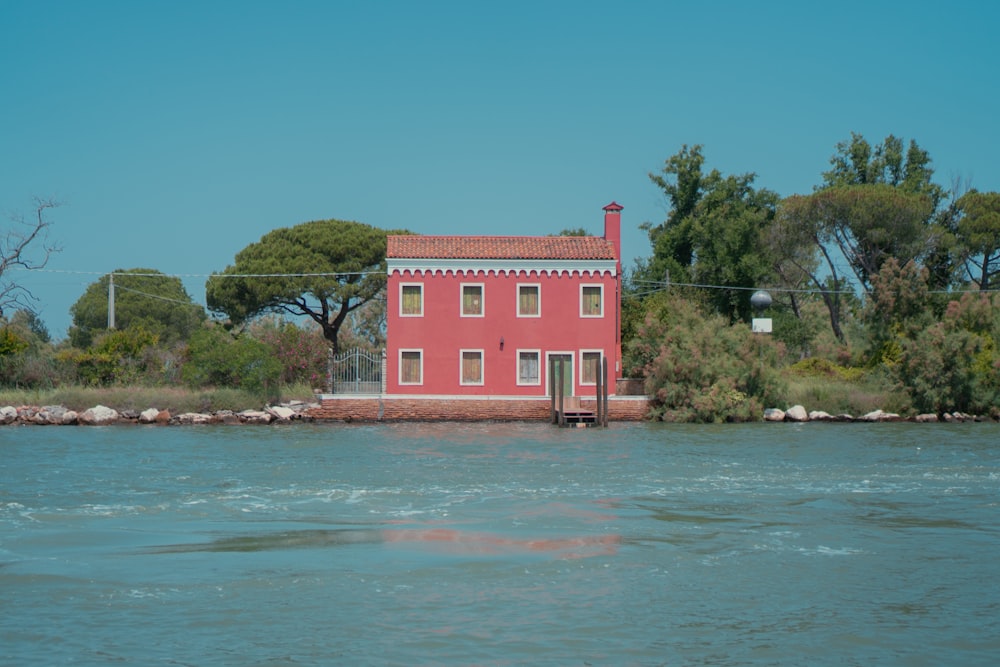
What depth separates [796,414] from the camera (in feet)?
104

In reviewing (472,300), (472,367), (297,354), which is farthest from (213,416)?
(472,300)

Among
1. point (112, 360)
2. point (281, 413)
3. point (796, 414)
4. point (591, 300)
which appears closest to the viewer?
point (281, 413)

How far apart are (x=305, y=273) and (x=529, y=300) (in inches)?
491

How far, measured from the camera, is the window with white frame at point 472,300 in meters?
33.0

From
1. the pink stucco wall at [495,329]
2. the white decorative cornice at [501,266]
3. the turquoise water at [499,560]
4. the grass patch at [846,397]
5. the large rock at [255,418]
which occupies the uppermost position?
the white decorative cornice at [501,266]

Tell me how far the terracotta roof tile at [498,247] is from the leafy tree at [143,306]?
21.0 meters

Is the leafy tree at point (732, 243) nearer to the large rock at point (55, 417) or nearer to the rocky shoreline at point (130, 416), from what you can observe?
the rocky shoreline at point (130, 416)

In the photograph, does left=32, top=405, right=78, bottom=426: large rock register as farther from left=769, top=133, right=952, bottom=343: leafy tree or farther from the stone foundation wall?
left=769, top=133, right=952, bottom=343: leafy tree

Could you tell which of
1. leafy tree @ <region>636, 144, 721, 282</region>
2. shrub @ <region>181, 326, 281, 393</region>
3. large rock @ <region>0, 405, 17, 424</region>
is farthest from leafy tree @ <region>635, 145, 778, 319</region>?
large rock @ <region>0, 405, 17, 424</region>

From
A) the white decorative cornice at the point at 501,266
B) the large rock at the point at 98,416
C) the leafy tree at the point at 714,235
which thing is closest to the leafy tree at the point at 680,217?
the leafy tree at the point at 714,235

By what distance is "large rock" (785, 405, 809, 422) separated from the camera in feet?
103

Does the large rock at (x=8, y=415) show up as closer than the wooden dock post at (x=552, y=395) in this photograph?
Yes

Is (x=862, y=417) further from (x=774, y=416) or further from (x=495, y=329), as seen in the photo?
(x=495, y=329)

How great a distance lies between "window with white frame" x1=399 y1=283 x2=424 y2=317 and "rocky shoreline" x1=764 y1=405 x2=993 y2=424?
11.1 metres
